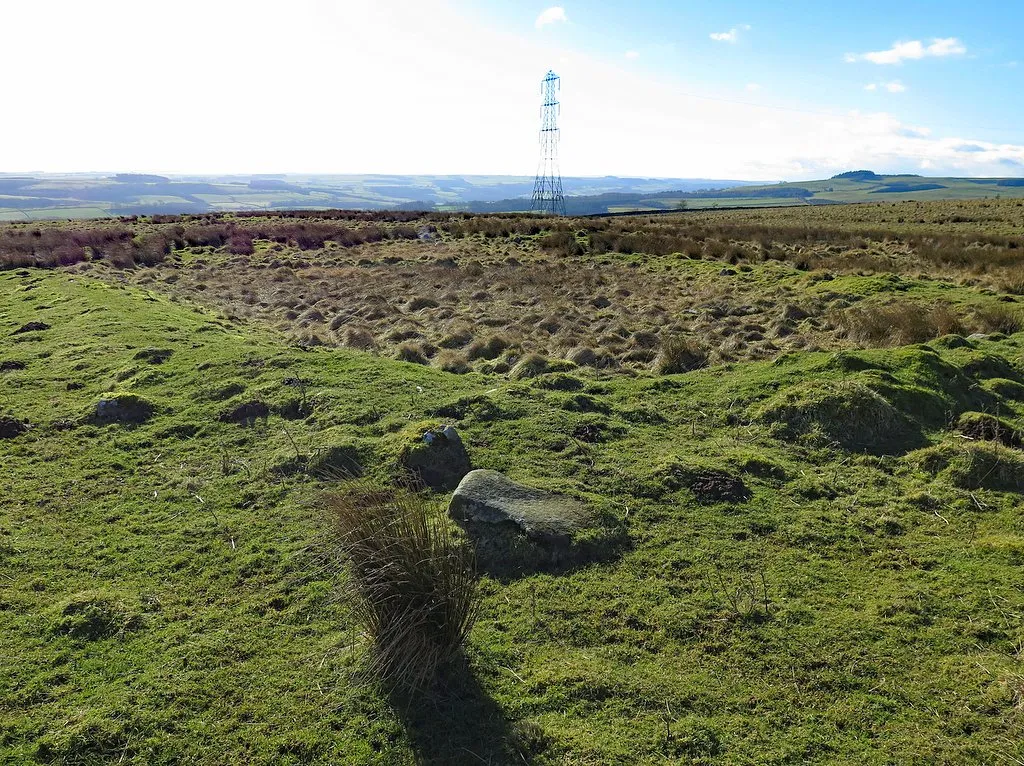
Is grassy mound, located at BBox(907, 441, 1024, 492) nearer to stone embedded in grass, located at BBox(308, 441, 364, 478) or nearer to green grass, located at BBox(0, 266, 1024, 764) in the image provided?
green grass, located at BBox(0, 266, 1024, 764)

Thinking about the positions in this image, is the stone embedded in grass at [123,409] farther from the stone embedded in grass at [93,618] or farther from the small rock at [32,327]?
the small rock at [32,327]

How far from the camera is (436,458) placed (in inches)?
269

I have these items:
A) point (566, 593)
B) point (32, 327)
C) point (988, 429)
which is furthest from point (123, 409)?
point (988, 429)

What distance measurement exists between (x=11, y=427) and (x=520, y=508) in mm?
7498

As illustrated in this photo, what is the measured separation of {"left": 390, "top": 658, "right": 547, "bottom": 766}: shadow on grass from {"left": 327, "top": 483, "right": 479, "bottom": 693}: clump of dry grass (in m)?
0.11

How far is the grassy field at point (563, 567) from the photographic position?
3.74 metres

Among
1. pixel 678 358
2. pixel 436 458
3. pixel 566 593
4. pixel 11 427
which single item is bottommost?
pixel 566 593

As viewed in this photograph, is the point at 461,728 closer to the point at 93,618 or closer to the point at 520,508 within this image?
the point at 520,508

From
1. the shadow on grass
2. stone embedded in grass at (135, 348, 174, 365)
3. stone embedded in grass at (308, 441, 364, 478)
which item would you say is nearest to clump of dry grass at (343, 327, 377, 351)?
stone embedded in grass at (135, 348, 174, 365)

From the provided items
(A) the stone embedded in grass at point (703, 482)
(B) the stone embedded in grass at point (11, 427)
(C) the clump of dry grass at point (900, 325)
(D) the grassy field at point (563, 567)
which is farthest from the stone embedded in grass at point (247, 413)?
(C) the clump of dry grass at point (900, 325)

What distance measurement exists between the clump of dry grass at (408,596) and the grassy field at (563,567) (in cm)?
21

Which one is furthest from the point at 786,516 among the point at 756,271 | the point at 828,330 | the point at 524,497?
the point at 756,271

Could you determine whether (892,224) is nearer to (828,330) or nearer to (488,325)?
(828,330)

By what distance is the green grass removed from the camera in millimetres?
3693
